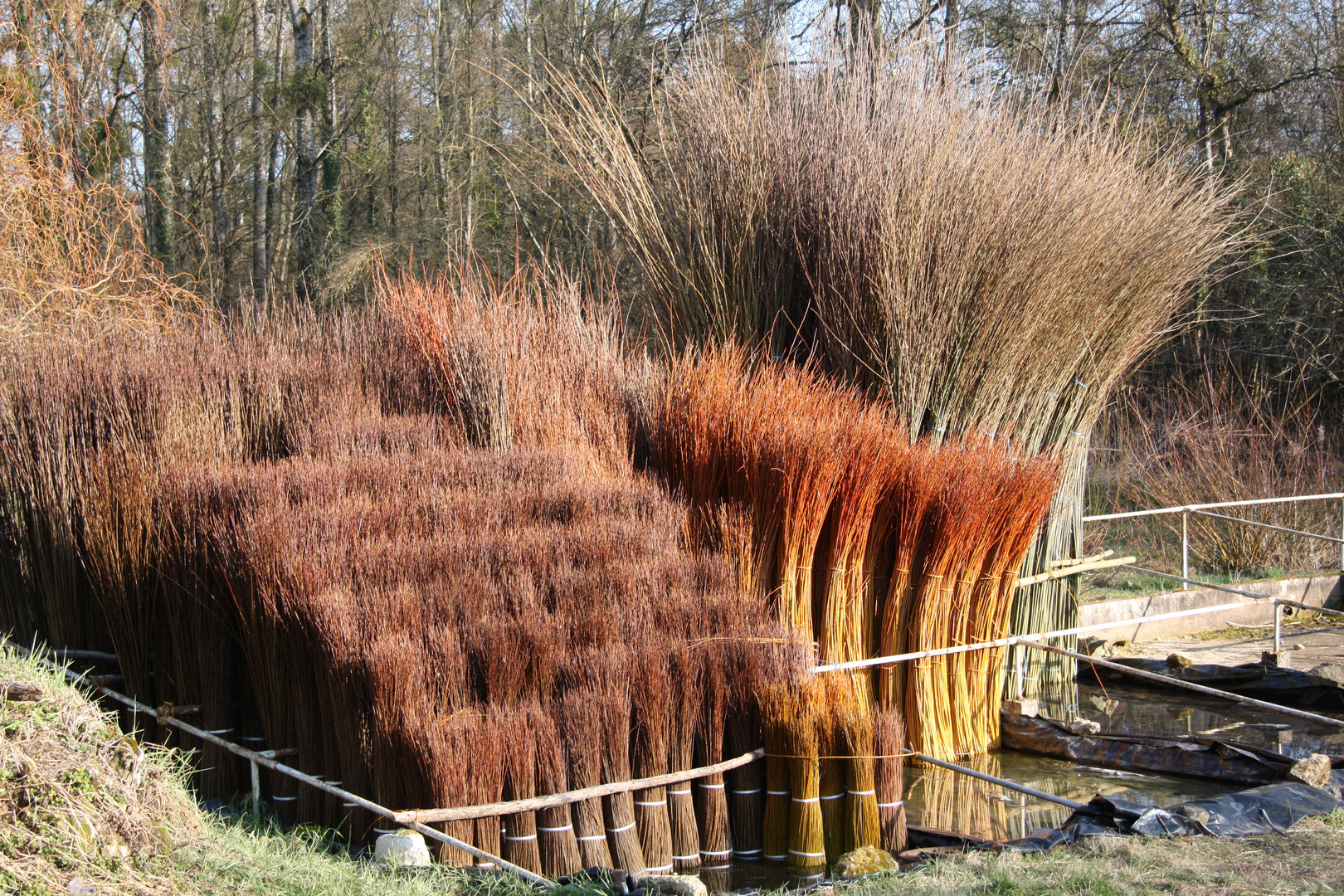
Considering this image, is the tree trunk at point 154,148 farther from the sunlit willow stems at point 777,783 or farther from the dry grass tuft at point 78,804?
the sunlit willow stems at point 777,783

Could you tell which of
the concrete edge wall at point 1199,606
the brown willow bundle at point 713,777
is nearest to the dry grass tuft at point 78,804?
the brown willow bundle at point 713,777

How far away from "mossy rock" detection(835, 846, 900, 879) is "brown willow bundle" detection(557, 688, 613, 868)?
805 millimetres

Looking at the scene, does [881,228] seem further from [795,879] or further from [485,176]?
[485,176]

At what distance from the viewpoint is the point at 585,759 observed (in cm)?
355

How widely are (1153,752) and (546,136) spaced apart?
10.7m

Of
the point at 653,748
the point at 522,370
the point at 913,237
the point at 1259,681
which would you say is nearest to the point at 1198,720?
the point at 1259,681

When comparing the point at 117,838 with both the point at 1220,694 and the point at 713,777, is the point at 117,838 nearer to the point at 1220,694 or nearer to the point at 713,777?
the point at 713,777

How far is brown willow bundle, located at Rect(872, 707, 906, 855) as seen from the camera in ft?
12.8

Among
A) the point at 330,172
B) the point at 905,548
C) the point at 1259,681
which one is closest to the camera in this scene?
the point at 905,548

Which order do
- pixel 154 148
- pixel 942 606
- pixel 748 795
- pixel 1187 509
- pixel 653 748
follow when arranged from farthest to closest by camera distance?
pixel 154 148 → pixel 1187 509 → pixel 942 606 → pixel 748 795 → pixel 653 748

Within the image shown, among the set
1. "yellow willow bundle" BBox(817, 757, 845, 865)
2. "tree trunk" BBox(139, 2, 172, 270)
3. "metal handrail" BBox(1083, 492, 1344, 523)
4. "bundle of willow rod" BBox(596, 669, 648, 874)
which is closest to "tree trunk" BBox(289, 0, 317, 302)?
"tree trunk" BBox(139, 2, 172, 270)

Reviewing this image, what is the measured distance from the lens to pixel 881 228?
552 cm

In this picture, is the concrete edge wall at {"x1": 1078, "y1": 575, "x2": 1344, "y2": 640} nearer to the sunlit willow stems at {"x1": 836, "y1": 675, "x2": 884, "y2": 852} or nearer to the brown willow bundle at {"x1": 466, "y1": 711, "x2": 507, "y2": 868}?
the sunlit willow stems at {"x1": 836, "y1": 675, "x2": 884, "y2": 852}

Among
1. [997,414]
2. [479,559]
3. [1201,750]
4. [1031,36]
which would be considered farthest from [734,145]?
[1031,36]
